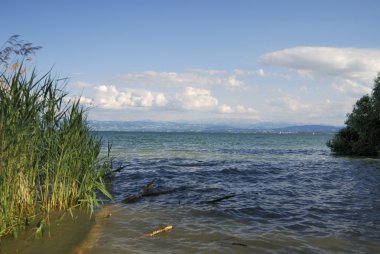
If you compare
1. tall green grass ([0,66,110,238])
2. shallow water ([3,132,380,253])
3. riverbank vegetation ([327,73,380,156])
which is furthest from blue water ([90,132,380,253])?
riverbank vegetation ([327,73,380,156])

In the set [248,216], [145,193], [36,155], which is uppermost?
[36,155]

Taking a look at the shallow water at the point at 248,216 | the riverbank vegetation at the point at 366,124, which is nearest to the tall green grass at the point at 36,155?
the shallow water at the point at 248,216

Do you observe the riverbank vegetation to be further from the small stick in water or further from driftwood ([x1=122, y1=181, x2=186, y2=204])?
the small stick in water

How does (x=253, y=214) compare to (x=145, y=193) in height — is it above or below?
Answer: below

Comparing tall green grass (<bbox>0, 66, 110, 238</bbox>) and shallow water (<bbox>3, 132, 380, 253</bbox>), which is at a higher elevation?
tall green grass (<bbox>0, 66, 110, 238</bbox>)

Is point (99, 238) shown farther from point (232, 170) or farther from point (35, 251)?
point (232, 170)

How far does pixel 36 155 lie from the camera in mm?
9203

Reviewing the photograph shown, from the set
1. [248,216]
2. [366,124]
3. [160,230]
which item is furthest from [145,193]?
[366,124]

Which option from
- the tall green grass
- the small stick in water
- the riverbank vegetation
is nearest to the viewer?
the tall green grass

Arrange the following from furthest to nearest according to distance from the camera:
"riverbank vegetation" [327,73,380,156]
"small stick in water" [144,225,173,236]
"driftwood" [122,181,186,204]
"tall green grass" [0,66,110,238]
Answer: "riverbank vegetation" [327,73,380,156] → "driftwood" [122,181,186,204] → "small stick in water" [144,225,173,236] → "tall green grass" [0,66,110,238]

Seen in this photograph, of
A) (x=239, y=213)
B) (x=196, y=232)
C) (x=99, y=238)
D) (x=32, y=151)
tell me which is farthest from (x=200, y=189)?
(x=32, y=151)

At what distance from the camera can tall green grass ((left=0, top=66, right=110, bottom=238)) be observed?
25.0 feet

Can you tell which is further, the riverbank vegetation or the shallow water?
the riverbank vegetation

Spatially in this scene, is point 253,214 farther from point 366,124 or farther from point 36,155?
point 366,124
